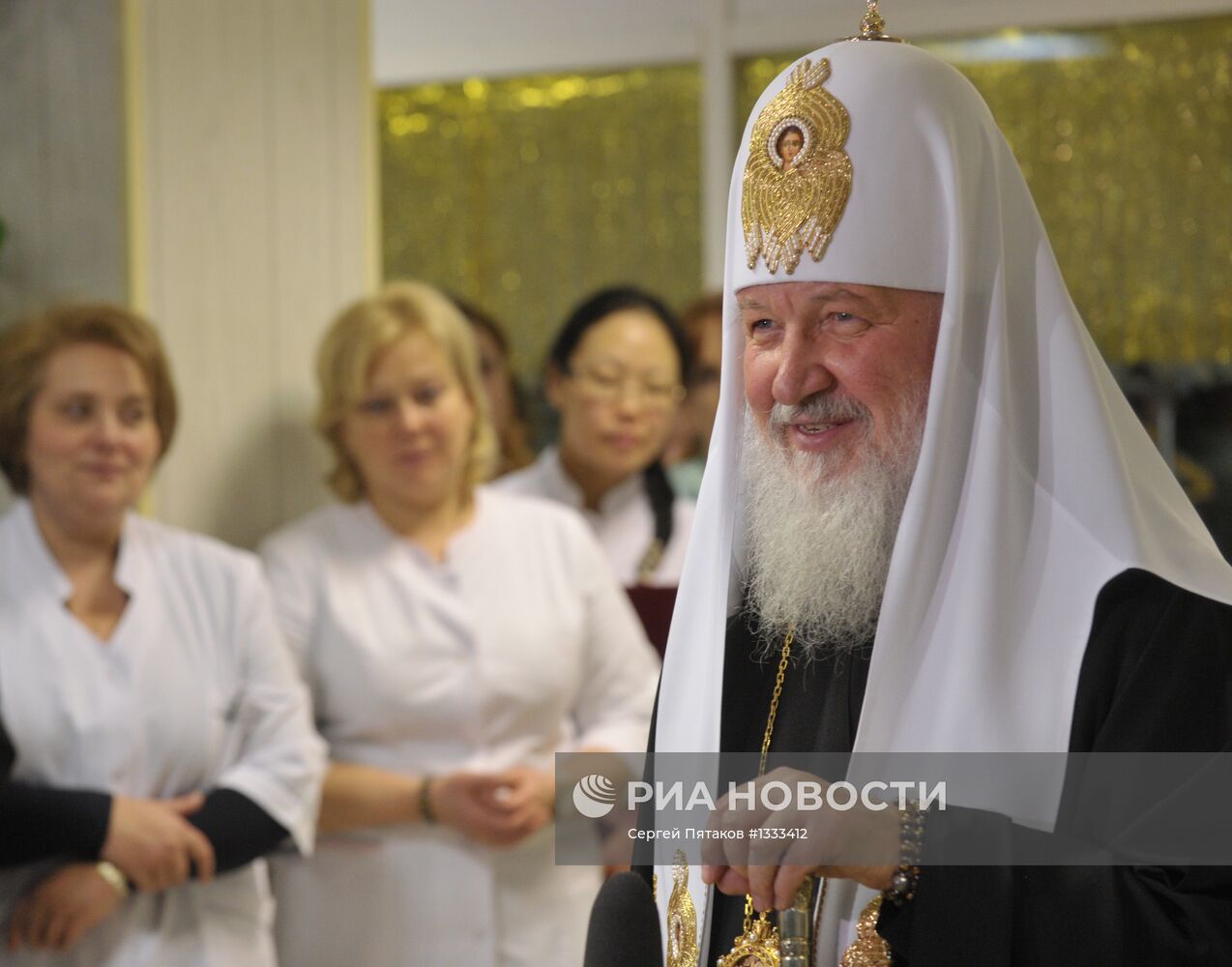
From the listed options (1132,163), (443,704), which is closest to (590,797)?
(443,704)

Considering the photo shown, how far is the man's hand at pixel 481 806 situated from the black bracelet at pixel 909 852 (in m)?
2.00

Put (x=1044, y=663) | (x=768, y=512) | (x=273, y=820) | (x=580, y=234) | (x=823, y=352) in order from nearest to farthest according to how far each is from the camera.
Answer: (x=1044, y=663), (x=823, y=352), (x=768, y=512), (x=273, y=820), (x=580, y=234)

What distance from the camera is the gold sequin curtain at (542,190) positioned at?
7.09 metres

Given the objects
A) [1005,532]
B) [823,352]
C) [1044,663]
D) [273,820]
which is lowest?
[273,820]

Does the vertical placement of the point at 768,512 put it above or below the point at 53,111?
below

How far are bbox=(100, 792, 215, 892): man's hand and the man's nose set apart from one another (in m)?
1.75

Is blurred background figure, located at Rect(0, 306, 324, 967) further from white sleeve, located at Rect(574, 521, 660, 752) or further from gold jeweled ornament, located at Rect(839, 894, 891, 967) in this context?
gold jeweled ornament, located at Rect(839, 894, 891, 967)

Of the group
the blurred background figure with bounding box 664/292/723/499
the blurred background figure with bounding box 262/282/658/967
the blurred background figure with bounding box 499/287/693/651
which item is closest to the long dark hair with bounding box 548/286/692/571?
the blurred background figure with bounding box 499/287/693/651

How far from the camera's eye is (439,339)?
12.3 ft

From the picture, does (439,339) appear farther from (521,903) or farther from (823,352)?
(823,352)

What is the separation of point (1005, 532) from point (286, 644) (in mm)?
2241

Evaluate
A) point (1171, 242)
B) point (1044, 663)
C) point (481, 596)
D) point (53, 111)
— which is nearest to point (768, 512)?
point (1044, 663)

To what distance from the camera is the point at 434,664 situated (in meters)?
3.56

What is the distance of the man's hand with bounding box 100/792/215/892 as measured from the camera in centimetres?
287
